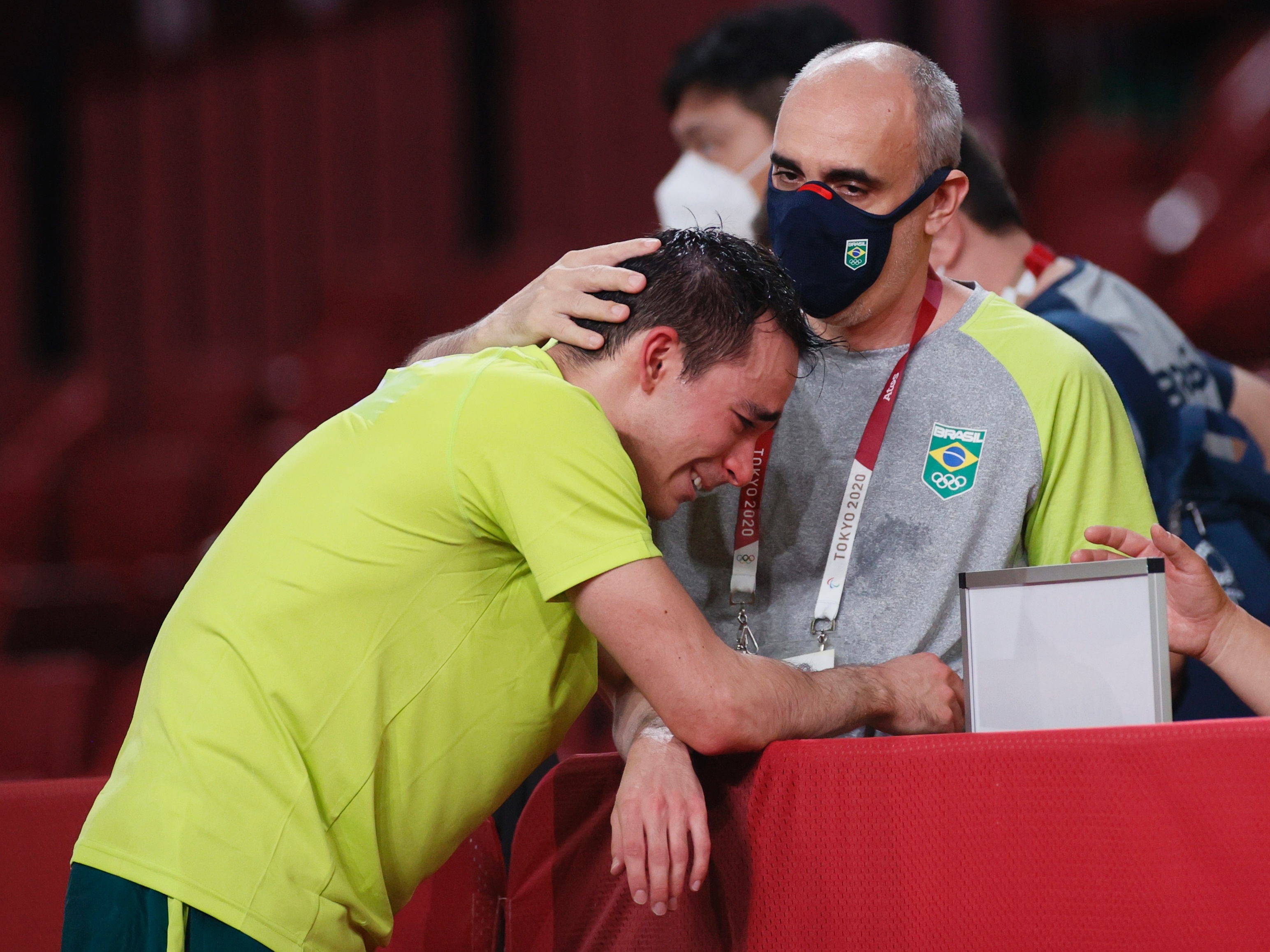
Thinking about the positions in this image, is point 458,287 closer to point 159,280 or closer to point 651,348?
point 159,280

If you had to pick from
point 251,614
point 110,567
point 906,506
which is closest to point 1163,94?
point 110,567

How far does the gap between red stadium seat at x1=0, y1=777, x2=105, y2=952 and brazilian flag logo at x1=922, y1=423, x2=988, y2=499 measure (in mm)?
1214

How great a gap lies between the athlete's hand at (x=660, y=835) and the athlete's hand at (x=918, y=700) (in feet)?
0.97

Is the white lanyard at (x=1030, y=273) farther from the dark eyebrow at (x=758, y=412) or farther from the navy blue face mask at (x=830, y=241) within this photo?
the dark eyebrow at (x=758, y=412)

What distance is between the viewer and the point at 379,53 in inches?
338

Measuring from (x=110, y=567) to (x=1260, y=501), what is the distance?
4.75m

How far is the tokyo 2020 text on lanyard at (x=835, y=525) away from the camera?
1934 millimetres

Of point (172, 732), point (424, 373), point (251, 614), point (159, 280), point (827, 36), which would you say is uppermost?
point (827, 36)

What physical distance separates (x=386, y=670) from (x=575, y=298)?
21.2 inches

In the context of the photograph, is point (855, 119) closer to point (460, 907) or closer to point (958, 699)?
point (958, 699)

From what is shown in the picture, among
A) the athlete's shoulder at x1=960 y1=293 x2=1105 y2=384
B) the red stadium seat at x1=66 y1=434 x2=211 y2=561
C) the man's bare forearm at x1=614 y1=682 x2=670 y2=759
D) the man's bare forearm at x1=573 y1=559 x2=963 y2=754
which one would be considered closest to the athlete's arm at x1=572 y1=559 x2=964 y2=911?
the man's bare forearm at x1=573 y1=559 x2=963 y2=754

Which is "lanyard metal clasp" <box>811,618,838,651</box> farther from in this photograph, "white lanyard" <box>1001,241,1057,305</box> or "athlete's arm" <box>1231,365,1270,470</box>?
"athlete's arm" <box>1231,365,1270,470</box>

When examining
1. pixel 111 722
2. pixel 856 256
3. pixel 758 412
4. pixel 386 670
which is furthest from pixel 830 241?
pixel 111 722

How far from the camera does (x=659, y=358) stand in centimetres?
167
